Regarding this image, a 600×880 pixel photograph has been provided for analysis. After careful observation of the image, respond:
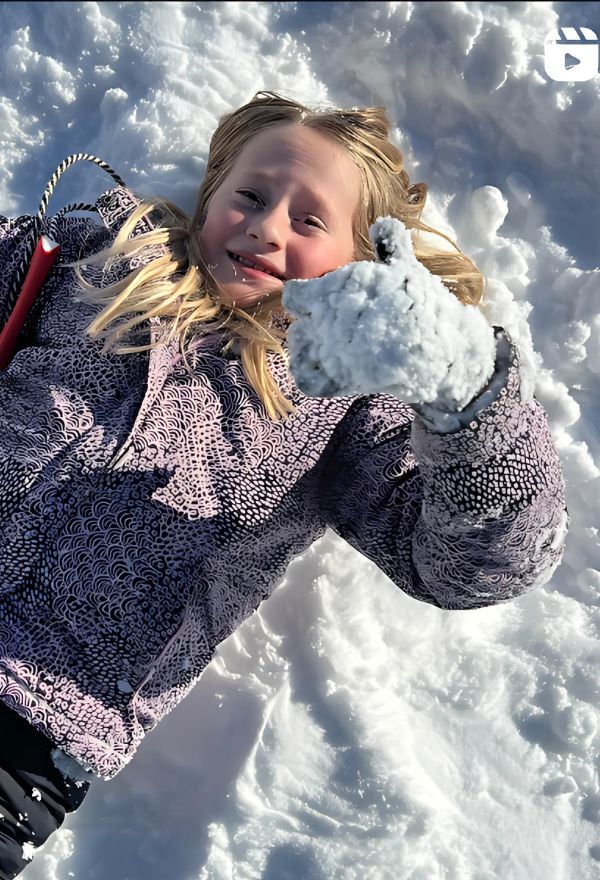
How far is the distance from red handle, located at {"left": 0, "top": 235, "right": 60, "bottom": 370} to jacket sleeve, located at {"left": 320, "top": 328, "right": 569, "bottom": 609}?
0.59 metres

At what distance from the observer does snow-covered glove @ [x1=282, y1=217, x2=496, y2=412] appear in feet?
2.93

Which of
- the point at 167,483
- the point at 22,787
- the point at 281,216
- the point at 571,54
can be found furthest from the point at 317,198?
the point at 22,787

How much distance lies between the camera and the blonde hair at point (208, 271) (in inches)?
55.2

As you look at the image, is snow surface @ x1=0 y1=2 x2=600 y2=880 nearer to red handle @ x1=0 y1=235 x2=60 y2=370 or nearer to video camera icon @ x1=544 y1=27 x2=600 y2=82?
video camera icon @ x1=544 y1=27 x2=600 y2=82

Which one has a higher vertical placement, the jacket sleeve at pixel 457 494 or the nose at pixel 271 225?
the nose at pixel 271 225

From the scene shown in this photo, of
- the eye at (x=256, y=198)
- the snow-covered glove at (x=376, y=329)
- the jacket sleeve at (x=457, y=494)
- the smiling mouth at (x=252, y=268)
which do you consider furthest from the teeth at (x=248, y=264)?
the snow-covered glove at (x=376, y=329)

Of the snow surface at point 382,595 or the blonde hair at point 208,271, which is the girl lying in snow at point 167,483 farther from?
the snow surface at point 382,595

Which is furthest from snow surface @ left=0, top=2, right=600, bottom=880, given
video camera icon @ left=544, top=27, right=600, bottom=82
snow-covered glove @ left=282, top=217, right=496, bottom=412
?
snow-covered glove @ left=282, top=217, right=496, bottom=412

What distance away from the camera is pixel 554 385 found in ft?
6.00

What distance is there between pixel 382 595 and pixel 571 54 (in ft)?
4.07

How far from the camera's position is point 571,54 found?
1953 millimetres

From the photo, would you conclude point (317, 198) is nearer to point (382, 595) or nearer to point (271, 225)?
point (271, 225)

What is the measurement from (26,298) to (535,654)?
3.64 feet

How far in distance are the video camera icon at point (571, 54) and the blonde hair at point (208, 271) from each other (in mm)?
424
